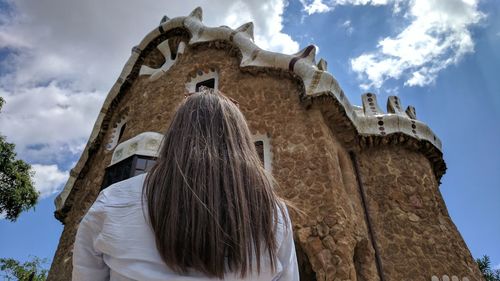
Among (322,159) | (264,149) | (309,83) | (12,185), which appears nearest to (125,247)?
(322,159)

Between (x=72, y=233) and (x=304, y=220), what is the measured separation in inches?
189

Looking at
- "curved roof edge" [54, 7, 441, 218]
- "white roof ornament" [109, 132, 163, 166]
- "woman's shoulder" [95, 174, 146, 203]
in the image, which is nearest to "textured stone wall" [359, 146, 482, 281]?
"curved roof edge" [54, 7, 441, 218]

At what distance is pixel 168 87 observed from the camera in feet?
23.2

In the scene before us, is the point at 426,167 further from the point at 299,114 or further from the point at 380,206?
the point at 299,114

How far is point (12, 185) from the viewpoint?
12.1 m

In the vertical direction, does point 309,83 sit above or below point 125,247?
above

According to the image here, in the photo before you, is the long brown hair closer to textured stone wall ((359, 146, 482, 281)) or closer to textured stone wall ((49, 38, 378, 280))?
textured stone wall ((49, 38, 378, 280))

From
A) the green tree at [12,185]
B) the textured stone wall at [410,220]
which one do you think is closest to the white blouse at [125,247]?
the textured stone wall at [410,220]

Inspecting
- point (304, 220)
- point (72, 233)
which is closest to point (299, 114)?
point (304, 220)

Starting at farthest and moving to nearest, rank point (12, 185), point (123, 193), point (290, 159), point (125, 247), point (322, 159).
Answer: point (12, 185) → point (290, 159) → point (322, 159) → point (123, 193) → point (125, 247)

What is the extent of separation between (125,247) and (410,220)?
563 cm

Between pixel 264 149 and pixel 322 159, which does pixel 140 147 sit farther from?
pixel 322 159

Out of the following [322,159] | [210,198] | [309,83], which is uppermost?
[309,83]

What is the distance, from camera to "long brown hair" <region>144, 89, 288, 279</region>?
0.86 meters
